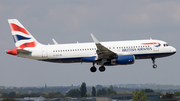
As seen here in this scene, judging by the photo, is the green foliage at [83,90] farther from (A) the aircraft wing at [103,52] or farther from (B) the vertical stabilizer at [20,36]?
(B) the vertical stabilizer at [20,36]

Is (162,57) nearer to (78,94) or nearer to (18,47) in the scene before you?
(78,94)

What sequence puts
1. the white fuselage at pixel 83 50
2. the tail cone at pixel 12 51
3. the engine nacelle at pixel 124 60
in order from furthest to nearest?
the white fuselage at pixel 83 50 < the tail cone at pixel 12 51 < the engine nacelle at pixel 124 60

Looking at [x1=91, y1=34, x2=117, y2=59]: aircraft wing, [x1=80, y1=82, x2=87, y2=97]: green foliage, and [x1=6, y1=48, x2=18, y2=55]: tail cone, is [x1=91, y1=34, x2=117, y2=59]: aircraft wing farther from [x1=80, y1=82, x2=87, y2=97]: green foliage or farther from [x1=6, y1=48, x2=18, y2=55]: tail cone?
[x1=80, y1=82, x2=87, y2=97]: green foliage

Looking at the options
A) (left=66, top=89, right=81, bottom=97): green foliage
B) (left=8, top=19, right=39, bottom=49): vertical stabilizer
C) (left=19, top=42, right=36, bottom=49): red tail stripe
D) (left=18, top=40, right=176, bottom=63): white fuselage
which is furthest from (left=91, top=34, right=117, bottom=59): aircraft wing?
(left=66, top=89, right=81, bottom=97): green foliage

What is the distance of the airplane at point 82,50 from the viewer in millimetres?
60500

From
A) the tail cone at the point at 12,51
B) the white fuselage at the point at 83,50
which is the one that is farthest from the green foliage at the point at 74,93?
the tail cone at the point at 12,51

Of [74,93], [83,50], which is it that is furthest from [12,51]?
[74,93]

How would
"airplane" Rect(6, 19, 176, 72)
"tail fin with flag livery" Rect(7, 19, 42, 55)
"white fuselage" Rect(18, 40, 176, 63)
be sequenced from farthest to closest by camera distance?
"tail fin with flag livery" Rect(7, 19, 42, 55)
"white fuselage" Rect(18, 40, 176, 63)
"airplane" Rect(6, 19, 176, 72)

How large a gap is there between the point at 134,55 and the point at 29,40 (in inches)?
766

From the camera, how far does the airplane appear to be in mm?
60500

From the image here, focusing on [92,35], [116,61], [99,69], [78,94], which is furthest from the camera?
[78,94]

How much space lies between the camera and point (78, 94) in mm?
75812

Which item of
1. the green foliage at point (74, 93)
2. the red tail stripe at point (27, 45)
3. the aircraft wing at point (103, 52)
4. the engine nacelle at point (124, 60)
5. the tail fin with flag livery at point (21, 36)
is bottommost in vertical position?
the green foliage at point (74, 93)

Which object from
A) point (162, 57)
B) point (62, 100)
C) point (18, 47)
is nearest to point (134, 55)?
point (162, 57)
